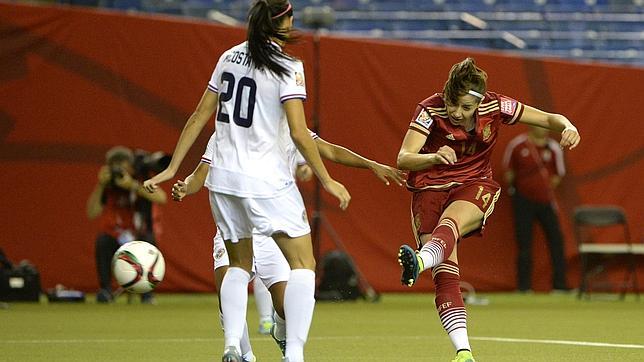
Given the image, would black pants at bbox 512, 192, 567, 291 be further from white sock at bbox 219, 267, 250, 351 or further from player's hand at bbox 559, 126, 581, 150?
white sock at bbox 219, 267, 250, 351

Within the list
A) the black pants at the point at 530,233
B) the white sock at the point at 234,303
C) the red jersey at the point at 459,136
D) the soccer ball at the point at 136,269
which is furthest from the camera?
the black pants at the point at 530,233

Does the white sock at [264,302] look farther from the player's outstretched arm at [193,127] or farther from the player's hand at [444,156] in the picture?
the player's outstretched arm at [193,127]

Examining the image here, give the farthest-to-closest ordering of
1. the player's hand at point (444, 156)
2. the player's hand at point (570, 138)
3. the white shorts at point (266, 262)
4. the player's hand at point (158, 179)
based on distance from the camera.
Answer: the white shorts at point (266, 262) < the player's hand at point (570, 138) < the player's hand at point (444, 156) < the player's hand at point (158, 179)

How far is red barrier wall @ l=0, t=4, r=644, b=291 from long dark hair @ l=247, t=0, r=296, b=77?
31.7ft

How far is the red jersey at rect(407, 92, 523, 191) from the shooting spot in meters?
7.42

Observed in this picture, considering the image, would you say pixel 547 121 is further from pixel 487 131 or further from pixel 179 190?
pixel 179 190

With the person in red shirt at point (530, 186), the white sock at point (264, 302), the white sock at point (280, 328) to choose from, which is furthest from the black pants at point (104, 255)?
the white sock at point (280, 328)

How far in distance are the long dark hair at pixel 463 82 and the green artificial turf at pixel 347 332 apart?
2029 mm

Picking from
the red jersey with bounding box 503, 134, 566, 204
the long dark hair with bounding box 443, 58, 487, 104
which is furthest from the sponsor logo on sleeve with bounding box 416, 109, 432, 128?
the red jersey with bounding box 503, 134, 566, 204

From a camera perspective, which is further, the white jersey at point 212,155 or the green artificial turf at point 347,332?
the green artificial turf at point 347,332

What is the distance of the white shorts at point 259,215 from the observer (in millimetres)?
6441

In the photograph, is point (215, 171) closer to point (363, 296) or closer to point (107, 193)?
point (107, 193)

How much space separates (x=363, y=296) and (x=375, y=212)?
1904 millimetres

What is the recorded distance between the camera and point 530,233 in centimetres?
1845
